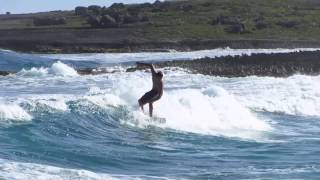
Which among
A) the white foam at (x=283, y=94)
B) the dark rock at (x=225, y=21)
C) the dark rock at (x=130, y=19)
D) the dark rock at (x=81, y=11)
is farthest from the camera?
the dark rock at (x=81, y=11)

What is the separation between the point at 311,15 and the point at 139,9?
18584mm

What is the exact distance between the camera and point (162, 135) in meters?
22.3

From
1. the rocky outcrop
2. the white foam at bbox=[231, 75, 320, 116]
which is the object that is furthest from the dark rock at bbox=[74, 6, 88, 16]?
the white foam at bbox=[231, 75, 320, 116]

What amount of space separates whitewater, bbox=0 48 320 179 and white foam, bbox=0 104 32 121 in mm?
23

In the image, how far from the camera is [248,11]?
9594 cm

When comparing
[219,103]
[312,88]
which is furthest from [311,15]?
[219,103]

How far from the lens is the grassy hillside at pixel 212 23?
3000 inches

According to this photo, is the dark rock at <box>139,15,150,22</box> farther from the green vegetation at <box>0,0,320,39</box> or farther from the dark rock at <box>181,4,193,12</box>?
the dark rock at <box>181,4,193,12</box>

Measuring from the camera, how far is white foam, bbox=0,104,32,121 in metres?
20.7

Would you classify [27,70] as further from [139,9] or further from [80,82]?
[139,9]

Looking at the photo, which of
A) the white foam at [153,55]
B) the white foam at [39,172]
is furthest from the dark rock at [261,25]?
the white foam at [39,172]

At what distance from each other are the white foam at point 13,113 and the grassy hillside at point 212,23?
5148 centimetres

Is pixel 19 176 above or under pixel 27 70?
above

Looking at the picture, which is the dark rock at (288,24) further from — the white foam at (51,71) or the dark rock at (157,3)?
the white foam at (51,71)
